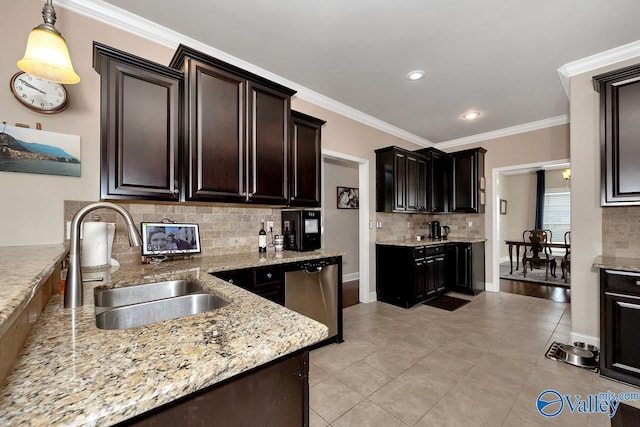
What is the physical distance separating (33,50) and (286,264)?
194 centimetres

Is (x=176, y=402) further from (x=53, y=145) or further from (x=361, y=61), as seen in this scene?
(x=361, y=61)

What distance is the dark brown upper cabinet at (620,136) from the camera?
87.1 inches

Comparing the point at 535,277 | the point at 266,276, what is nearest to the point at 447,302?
the point at 535,277

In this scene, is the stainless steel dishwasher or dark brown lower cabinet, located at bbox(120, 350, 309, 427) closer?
dark brown lower cabinet, located at bbox(120, 350, 309, 427)

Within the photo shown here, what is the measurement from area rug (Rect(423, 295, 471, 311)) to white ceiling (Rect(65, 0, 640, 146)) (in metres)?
2.87

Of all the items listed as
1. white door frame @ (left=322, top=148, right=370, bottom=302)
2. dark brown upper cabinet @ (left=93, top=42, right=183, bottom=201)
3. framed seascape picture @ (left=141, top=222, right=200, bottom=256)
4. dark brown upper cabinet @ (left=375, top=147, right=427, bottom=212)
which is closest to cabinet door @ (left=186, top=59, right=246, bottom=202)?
dark brown upper cabinet @ (left=93, top=42, right=183, bottom=201)

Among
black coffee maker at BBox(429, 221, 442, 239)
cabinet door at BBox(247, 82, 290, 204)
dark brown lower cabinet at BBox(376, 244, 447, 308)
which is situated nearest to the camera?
cabinet door at BBox(247, 82, 290, 204)

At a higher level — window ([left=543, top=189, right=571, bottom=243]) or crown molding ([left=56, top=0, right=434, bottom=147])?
crown molding ([left=56, top=0, right=434, bottom=147])

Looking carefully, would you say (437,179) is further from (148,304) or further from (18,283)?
(18,283)

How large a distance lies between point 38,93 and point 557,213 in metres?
9.74

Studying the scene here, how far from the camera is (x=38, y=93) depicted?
5.92 ft

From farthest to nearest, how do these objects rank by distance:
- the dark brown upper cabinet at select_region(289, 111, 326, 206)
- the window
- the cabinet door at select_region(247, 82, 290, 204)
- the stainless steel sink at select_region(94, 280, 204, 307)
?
the window, the dark brown upper cabinet at select_region(289, 111, 326, 206), the cabinet door at select_region(247, 82, 290, 204), the stainless steel sink at select_region(94, 280, 204, 307)

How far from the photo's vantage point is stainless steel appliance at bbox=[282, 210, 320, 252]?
278cm

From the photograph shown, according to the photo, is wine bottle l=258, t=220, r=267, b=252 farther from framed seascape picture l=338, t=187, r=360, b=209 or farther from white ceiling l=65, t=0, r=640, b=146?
framed seascape picture l=338, t=187, r=360, b=209
